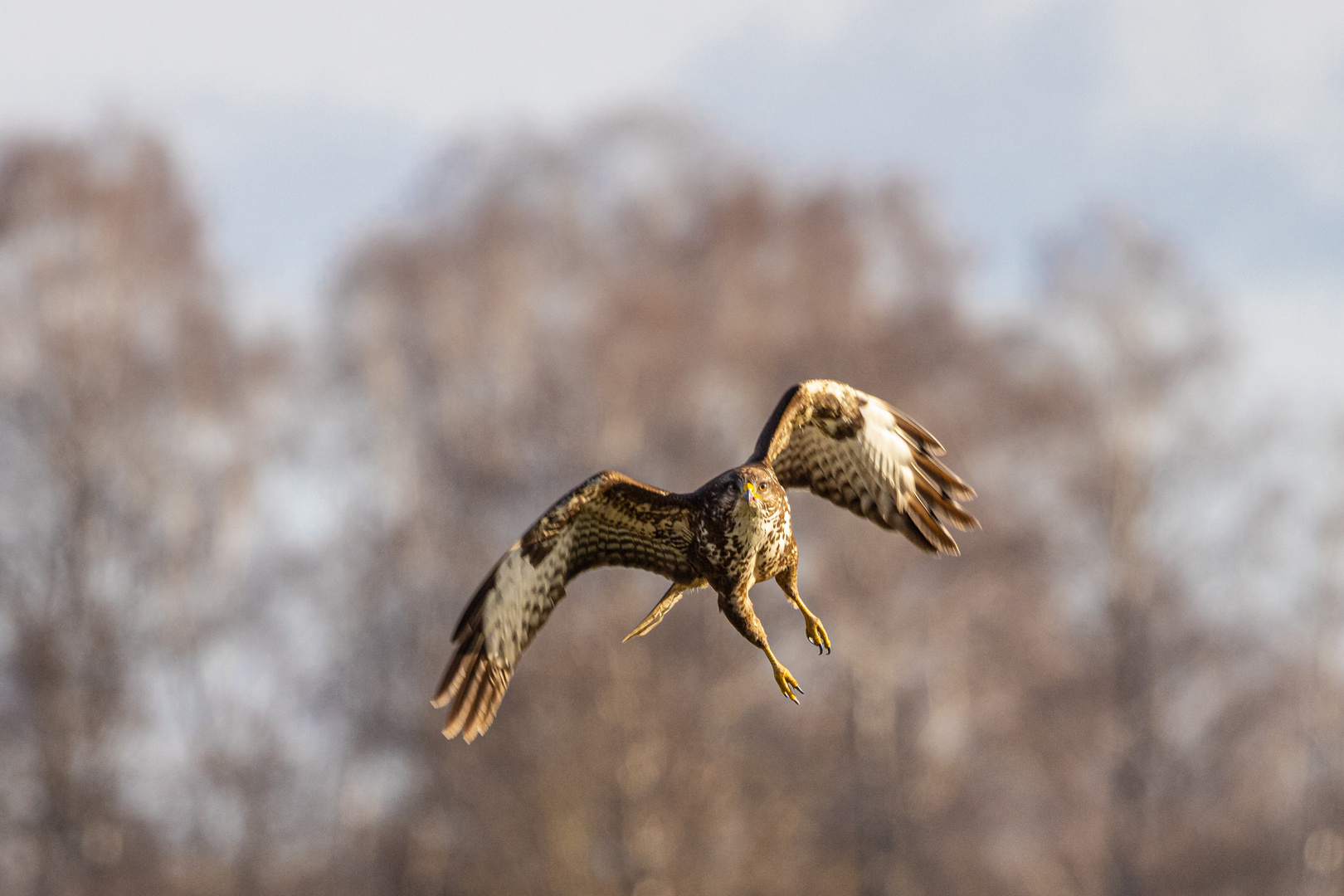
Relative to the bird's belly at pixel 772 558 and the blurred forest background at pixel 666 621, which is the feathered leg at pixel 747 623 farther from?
the blurred forest background at pixel 666 621

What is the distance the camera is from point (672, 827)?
13.8 m

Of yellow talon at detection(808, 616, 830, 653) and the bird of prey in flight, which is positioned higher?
the bird of prey in flight

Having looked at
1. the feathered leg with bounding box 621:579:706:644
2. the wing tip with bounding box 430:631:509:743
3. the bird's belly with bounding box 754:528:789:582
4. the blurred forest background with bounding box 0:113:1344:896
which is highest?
the blurred forest background with bounding box 0:113:1344:896

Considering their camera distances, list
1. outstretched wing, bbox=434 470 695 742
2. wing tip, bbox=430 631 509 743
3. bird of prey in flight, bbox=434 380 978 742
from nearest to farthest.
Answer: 1. bird of prey in flight, bbox=434 380 978 742
2. outstretched wing, bbox=434 470 695 742
3. wing tip, bbox=430 631 509 743

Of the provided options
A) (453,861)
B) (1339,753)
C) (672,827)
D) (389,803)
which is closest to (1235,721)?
(1339,753)

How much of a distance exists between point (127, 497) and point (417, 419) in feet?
13.4

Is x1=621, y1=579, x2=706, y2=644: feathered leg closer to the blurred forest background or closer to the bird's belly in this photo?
the bird's belly

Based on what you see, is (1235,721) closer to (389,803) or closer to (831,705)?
(831,705)

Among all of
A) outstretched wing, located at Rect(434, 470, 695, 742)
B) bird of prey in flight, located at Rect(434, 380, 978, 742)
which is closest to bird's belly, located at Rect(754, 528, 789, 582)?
bird of prey in flight, located at Rect(434, 380, 978, 742)

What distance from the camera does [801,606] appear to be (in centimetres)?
422

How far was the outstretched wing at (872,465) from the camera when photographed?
208 inches

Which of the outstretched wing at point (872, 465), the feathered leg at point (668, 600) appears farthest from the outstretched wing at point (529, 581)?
the outstretched wing at point (872, 465)

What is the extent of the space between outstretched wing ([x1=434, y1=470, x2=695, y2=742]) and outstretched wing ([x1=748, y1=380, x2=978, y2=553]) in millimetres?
678

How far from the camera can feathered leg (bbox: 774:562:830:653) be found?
420 cm
